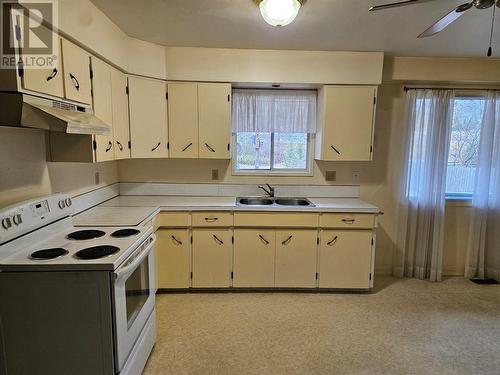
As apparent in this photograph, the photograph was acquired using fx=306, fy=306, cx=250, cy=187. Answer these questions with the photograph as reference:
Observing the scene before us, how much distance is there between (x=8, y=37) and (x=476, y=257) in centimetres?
450

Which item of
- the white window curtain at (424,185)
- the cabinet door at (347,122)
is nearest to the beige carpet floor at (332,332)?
the white window curtain at (424,185)

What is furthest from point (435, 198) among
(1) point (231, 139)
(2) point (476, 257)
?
(1) point (231, 139)

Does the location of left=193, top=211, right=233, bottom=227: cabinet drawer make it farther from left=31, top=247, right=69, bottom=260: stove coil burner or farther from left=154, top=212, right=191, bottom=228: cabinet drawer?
left=31, top=247, right=69, bottom=260: stove coil burner

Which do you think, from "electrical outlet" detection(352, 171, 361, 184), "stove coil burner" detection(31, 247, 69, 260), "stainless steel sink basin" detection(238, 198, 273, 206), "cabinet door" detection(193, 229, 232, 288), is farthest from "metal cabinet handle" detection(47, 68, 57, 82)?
"electrical outlet" detection(352, 171, 361, 184)

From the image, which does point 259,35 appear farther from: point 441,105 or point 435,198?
point 435,198

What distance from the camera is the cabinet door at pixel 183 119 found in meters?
3.03

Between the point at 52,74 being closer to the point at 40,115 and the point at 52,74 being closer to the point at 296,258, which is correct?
the point at 40,115

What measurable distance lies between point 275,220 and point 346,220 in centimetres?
69

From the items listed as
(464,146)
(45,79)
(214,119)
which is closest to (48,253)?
(45,79)

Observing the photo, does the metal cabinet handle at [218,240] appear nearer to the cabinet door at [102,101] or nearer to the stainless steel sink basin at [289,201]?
the stainless steel sink basin at [289,201]

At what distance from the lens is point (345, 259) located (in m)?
3.03

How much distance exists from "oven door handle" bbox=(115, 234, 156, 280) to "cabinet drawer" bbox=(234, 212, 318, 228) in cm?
101

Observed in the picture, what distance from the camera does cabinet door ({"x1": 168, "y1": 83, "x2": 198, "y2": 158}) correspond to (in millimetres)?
3025

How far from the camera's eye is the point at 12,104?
4.70 feet
